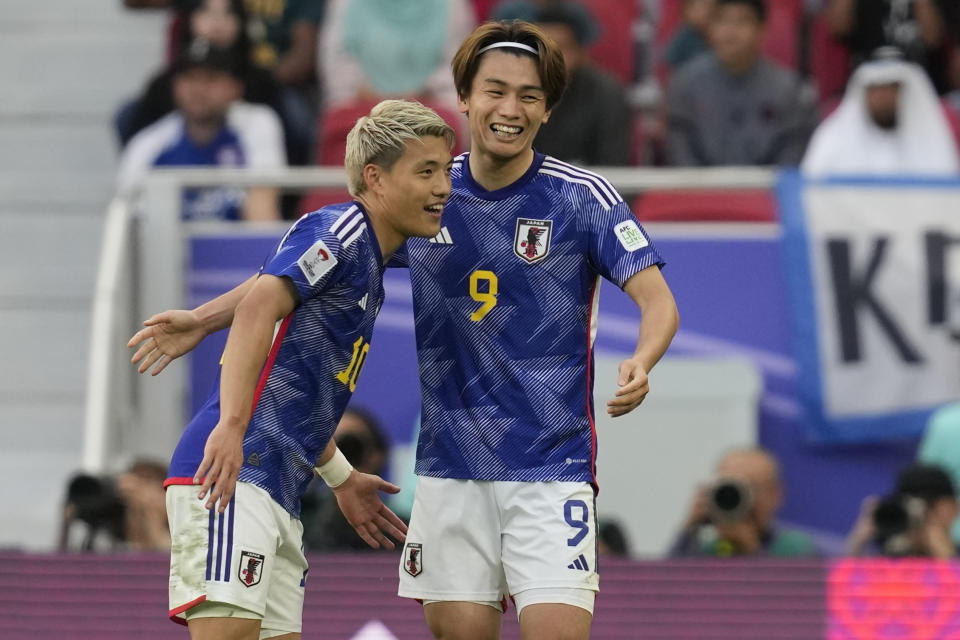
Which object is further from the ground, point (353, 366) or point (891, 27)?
point (891, 27)

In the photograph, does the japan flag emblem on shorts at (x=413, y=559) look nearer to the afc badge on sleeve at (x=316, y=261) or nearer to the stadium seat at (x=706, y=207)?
the afc badge on sleeve at (x=316, y=261)

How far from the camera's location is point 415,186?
4.57m

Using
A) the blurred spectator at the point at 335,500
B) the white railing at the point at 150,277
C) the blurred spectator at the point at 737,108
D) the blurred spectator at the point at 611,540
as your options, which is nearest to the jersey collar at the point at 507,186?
the blurred spectator at the point at 335,500

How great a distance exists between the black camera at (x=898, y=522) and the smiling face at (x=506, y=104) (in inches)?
117

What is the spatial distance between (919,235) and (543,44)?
4.41m

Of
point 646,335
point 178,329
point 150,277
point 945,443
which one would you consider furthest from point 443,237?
point 150,277

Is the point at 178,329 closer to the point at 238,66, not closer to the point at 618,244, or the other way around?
the point at 618,244

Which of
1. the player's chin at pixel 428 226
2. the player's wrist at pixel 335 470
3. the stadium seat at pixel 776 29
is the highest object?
the stadium seat at pixel 776 29

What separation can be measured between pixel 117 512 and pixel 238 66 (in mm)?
3423

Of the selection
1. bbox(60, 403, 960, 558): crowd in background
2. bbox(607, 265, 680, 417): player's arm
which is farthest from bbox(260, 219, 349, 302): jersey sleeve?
bbox(60, 403, 960, 558): crowd in background

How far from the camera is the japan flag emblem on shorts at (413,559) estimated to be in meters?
4.88

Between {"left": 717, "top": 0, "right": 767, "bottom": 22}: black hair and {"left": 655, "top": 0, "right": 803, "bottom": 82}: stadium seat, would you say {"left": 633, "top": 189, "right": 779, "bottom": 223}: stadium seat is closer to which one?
{"left": 717, "top": 0, "right": 767, "bottom": 22}: black hair

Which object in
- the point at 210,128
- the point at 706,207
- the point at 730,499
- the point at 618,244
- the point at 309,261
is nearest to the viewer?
the point at 309,261

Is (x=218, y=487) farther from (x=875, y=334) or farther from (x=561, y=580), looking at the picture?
(x=875, y=334)
